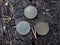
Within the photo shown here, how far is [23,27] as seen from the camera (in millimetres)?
2264

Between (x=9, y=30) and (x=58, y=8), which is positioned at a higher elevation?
(x=58, y=8)

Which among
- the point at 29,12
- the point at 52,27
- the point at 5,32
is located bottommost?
the point at 5,32

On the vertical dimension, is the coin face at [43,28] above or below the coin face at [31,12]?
below

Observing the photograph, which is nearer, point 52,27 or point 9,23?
point 52,27

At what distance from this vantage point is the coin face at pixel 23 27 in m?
2.25

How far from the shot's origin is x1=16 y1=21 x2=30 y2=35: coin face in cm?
225

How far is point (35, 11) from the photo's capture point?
7.34 feet

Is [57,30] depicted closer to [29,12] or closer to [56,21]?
[56,21]

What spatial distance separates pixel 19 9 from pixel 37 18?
0.84ft

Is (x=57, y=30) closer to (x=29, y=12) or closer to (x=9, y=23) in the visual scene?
(x=29, y=12)

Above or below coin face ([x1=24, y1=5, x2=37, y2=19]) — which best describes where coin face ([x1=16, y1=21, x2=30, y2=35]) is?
below

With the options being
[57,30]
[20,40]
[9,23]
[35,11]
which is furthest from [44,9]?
[9,23]

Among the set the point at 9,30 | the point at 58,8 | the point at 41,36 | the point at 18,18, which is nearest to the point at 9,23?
the point at 9,30

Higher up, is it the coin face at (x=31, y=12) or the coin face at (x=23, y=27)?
the coin face at (x=31, y=12)
